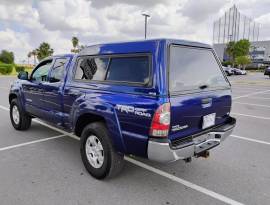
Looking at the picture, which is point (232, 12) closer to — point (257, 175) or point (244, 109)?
point (244, 109)

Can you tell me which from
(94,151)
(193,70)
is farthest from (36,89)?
(193,70)

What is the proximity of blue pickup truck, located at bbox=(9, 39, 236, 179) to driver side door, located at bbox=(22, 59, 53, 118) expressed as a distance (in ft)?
2.27

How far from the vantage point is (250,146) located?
5285 mm

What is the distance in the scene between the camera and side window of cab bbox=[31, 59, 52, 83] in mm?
5160

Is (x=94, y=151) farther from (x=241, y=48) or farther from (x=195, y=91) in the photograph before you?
(x=241, y=48)

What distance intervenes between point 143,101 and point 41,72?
3179 millimetres

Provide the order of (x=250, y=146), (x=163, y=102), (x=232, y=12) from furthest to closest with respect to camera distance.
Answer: (x=232, y=12)
(x=250, y=146)
(x=163, y=102)

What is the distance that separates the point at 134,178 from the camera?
12.5 feet

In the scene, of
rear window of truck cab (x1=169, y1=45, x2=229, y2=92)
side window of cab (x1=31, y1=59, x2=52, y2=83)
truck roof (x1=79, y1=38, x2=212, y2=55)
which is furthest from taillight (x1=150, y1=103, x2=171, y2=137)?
side window of cab (x1=31, y1=59, x2=52, y2=83)

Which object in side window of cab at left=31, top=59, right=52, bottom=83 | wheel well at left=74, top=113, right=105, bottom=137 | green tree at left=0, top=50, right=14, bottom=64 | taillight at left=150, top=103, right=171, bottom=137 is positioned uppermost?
green tree at left=0, top=50, right=14, bottom=64

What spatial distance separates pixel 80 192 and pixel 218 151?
9.09ft

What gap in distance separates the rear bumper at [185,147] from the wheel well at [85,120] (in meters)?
0.97

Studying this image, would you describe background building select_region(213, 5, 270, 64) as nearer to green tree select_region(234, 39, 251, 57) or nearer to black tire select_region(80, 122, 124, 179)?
green tree select_region(234, 39, 251, 57)

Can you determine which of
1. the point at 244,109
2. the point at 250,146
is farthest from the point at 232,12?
the point at 250,146
